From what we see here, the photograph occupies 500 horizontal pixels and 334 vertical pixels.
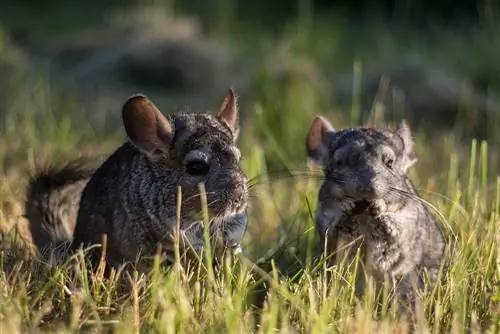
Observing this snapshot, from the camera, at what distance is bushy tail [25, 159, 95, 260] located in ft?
19.2

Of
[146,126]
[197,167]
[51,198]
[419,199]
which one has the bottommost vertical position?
[51,198]

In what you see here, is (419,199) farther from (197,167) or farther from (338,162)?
(197,167)

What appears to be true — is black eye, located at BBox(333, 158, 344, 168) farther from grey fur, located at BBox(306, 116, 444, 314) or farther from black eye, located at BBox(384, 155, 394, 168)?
black eye, located at BBox(384, 155, 394, 168)

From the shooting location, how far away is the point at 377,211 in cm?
501

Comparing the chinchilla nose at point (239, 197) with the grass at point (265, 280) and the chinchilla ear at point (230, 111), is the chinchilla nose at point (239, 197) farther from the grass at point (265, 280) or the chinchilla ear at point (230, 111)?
the chinchilla ear at point (230, 111)

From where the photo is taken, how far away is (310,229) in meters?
5.37

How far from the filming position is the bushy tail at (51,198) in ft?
19.2

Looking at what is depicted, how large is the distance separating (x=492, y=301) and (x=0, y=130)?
4.95 m

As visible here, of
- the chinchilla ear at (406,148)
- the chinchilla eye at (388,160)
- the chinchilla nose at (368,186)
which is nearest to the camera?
the chinchilla nose at (368,186)

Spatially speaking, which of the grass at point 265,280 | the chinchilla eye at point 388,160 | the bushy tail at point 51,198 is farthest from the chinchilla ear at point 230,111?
the bushy tail at point 51,198

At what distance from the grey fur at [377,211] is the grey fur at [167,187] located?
437mm

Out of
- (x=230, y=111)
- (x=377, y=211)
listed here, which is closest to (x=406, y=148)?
(x=377, y=211)

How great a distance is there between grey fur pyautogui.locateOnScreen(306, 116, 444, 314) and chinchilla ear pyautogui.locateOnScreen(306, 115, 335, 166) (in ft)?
1.10

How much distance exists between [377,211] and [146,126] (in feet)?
3.78
